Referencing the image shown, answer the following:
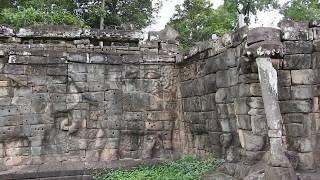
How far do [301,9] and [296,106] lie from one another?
51.8 ft

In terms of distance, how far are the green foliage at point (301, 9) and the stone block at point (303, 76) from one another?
14.1m

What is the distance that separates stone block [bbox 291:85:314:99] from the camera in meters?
5.20

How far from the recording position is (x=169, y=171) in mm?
7434

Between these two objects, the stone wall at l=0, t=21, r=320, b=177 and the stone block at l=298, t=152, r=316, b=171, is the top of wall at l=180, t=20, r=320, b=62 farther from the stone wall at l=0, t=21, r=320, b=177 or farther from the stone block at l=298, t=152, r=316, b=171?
the stone block at l=298, t=152, r=316, b=171

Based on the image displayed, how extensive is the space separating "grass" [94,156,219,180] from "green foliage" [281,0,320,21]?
13.5 metres

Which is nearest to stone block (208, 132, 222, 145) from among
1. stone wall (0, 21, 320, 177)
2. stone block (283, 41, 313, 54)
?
stone wall (0, 21, 320, 177)

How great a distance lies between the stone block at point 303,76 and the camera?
5.22m

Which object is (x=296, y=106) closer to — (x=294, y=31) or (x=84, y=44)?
(x=294, y=31)

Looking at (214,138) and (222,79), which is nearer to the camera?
(222,79)

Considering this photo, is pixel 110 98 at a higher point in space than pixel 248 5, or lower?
lower

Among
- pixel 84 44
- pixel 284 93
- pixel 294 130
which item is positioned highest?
Answer: pixel 84 44

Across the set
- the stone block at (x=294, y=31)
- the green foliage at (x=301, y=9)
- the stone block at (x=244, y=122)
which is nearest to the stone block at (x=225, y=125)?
the stone block at (x=244, y=122)

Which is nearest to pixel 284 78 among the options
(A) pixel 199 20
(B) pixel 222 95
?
(B) pixel 222 95

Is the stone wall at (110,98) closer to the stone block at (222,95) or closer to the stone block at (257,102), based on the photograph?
the stone block at (222,95)
